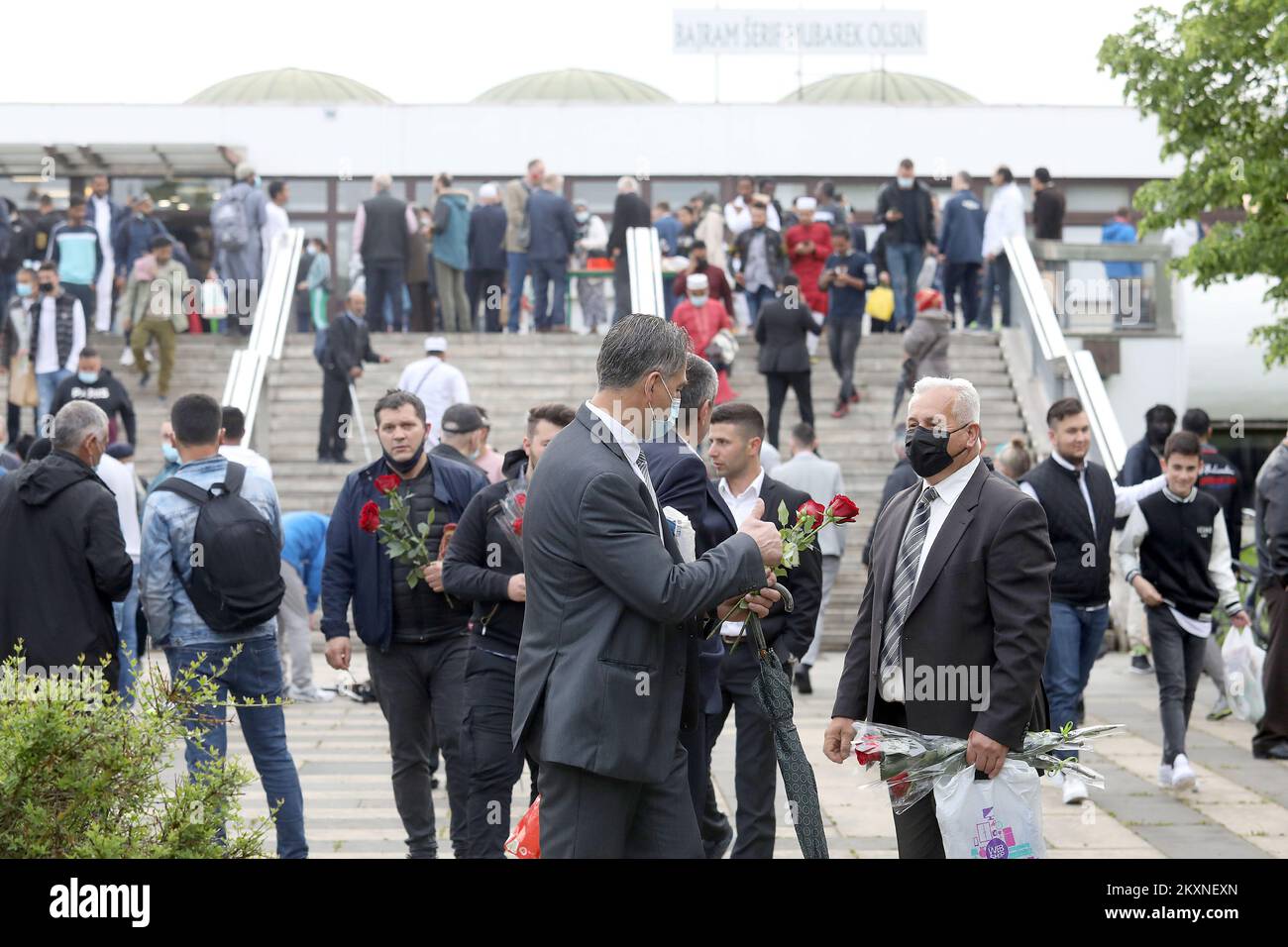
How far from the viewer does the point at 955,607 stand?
486 centimetres

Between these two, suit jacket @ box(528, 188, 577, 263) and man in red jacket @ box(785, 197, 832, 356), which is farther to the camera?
suit jacket @ box(528, 188, 577, 263)

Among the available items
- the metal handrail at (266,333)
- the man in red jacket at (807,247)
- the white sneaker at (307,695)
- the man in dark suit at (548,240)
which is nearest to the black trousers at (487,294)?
the man in dark suit at (548,240)

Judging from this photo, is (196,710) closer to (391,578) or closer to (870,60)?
(391,578)

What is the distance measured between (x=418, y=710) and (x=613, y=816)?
2.71m

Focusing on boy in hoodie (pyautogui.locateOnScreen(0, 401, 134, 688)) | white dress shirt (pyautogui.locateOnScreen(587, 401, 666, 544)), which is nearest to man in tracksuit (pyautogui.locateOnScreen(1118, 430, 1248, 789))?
white dress shirt (pyautogui.locateOnScreen(587, 401, 666, 544))

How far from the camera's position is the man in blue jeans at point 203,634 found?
6.57 metres

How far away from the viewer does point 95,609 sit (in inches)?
265

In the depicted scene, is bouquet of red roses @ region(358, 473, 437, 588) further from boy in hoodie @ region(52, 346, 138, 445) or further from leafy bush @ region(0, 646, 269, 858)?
boy in hoodie @ region(52, 346, 138, 445)

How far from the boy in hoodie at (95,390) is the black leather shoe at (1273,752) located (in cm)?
1018

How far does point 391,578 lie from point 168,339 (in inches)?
485

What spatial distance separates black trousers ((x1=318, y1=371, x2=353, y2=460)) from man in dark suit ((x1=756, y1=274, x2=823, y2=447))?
4.12 metres

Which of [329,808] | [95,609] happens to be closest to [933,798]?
[95,609]

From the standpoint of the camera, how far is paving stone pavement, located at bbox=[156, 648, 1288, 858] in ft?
24.5

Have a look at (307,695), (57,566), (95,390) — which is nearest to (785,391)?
(307,695)
